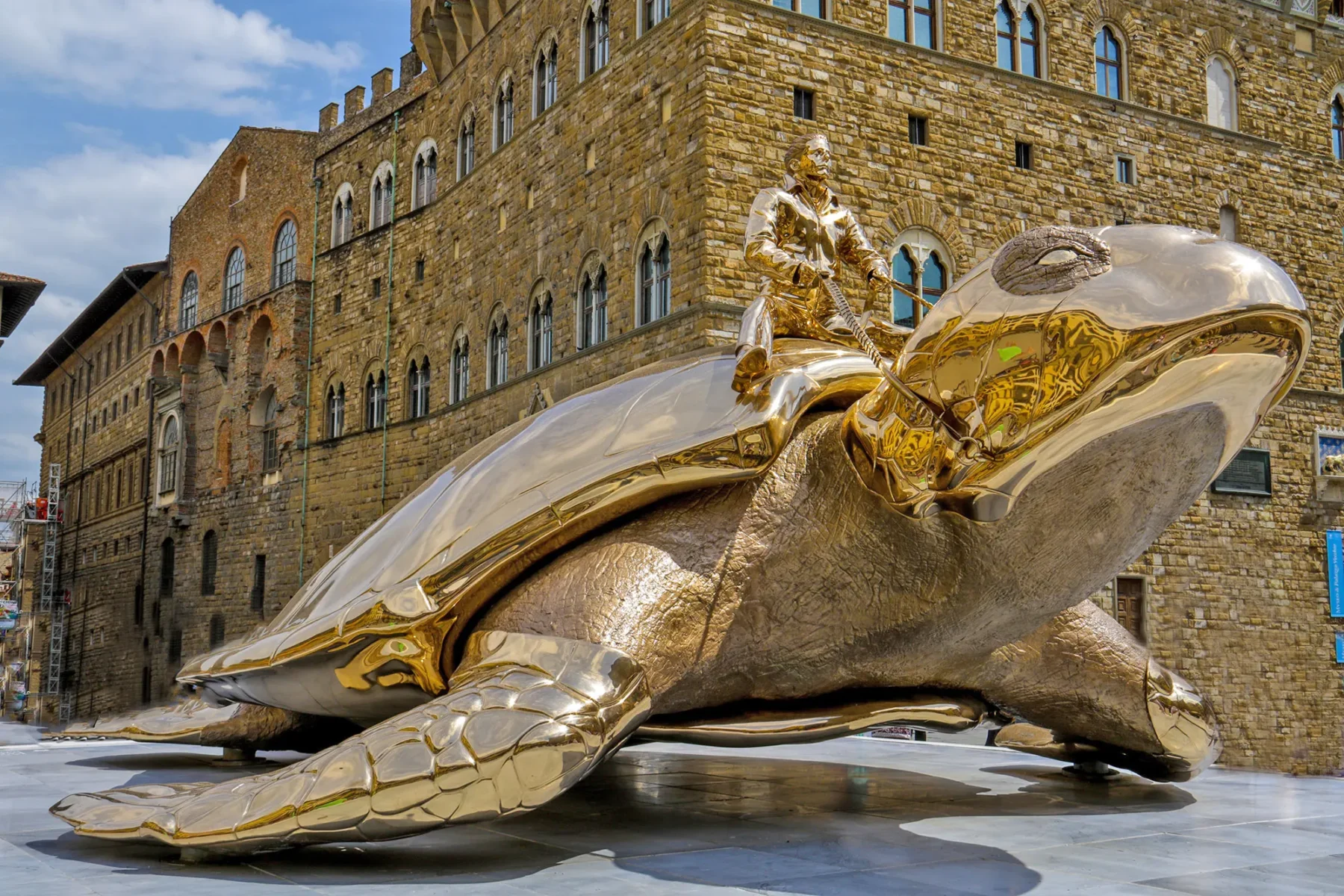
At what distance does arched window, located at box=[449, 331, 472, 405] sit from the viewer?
80.2ft

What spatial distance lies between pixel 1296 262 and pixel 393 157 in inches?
802

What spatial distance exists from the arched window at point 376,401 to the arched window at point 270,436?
17.0 ft

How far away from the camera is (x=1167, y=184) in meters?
20.9

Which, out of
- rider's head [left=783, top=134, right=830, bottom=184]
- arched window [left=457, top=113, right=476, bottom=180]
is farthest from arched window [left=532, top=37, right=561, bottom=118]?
rider's head [left=783, top=134, right=830, bottom=184]

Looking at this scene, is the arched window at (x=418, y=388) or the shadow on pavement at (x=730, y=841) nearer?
the shadow on pavement at (x=730, y=841)

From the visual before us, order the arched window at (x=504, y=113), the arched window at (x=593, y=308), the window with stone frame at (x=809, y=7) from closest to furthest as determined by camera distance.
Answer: the window with stone frame at (x=809, y=7) < the arched window at (x=593, y=308) < the arched window at (x=504, y=113)

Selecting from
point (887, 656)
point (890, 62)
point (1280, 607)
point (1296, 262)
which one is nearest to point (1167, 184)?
point (1296, 262)

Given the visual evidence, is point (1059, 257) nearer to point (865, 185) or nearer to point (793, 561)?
point (793, 561)

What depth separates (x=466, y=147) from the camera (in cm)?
2545

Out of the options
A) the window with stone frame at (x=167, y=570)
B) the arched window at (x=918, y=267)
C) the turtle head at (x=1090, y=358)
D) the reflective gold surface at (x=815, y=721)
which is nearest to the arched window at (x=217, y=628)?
the window with stone frame at (x=167, y=570)

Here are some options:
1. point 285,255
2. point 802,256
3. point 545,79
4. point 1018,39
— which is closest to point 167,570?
point 285,255

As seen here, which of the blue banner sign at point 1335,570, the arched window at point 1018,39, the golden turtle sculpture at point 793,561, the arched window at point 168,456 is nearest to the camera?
the golden turtle sculpture at point 793,561

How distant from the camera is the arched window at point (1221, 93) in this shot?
2189 centimetres

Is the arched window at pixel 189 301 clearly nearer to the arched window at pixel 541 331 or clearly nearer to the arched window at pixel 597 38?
the arched window at pixel 541 331
